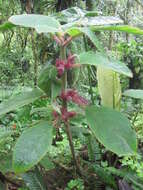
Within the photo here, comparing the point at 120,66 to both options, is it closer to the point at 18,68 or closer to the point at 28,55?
the point at 18,68

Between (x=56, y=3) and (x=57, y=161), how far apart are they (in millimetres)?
3458

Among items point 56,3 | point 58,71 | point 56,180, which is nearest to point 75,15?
point 58,71

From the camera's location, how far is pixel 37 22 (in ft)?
2.24

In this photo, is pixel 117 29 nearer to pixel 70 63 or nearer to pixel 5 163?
pixel 70 63

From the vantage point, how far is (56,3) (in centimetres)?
425

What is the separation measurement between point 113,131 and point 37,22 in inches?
11.2

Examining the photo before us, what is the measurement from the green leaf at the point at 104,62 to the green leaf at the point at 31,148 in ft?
0.61

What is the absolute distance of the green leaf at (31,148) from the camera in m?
0.66

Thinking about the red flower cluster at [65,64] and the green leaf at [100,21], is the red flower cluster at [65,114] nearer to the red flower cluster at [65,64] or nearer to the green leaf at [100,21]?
the red flower cluster at [65,64]

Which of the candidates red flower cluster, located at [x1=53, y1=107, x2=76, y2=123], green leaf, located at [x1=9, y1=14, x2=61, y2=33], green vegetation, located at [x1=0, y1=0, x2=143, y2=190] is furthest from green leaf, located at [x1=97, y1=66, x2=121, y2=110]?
green leaf, located at [x1=9, y1=14, x2=61, y2=33]

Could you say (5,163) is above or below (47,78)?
below

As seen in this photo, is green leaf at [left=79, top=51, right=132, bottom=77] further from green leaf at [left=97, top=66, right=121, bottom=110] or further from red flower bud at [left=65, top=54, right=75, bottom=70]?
green leaf at [left=97, top=66, right=121, bottom=110]

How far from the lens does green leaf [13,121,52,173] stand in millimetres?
663

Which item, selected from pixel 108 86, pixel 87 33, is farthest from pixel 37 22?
pixel 108 86
